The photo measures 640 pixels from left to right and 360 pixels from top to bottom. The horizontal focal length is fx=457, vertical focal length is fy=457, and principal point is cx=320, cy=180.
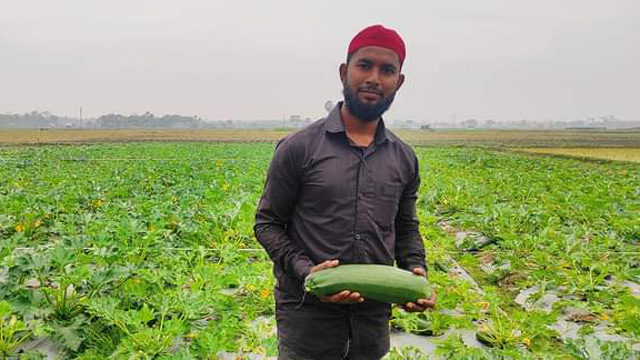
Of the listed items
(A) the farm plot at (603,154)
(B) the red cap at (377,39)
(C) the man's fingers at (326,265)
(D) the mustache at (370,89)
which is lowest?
(A) the farm plot at (603,154)

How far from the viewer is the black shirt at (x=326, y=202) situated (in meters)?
2.02

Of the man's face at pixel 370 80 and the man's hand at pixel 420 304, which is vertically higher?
the man's face at pixel 370 80

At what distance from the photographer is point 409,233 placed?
Result: 2381mm

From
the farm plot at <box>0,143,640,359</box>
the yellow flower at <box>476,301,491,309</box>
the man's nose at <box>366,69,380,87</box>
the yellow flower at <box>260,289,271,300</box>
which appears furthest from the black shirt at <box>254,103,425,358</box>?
the yellow flower at <box>476,301,491,309</box>

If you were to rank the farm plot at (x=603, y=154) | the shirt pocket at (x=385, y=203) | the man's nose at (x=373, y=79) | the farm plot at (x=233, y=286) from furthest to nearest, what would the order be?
the farm plot at (x=603, y=154) → the farm plot at (x=233, y=286) → the shirt pocket at (x=385, y=203) → the man's nose at (x=373, y=79)

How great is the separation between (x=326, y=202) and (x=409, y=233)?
590 mm

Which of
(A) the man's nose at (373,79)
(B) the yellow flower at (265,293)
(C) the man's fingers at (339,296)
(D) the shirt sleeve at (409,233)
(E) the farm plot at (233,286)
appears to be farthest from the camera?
(B) the yellow flower at (265,293)

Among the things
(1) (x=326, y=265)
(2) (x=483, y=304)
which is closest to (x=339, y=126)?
(1) (x=326, y=265)

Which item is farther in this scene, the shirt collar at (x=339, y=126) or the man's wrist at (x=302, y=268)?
the shirt collar at (x=339, y=126)

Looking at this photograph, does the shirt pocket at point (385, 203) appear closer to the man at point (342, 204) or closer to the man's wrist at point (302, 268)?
the man at point (342, 204)

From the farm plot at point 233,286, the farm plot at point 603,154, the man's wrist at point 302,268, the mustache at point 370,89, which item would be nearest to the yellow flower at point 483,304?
the farm plot at point 233,286

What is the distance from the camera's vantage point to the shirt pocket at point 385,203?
2084 mm

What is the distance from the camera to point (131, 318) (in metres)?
3.36

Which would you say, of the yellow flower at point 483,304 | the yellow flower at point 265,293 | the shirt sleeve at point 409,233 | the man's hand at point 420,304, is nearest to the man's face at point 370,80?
the shirt sleeve at point 409,233
